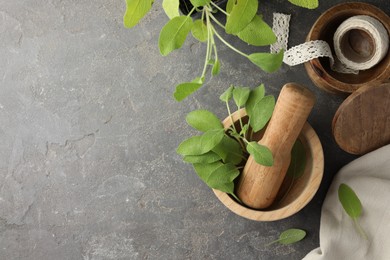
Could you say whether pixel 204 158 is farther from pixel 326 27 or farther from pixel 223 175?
pixel 326 27

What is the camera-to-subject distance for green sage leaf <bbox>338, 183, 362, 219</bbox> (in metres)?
0.94

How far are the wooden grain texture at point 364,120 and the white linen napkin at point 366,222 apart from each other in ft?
0.08

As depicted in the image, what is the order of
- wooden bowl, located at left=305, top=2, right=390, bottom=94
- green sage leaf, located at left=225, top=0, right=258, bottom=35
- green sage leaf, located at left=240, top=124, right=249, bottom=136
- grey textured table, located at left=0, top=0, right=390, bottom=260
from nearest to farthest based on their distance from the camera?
green sage leaf, located at left=225, top=0, right=258, bottom=35 < green sage leaf, located at left=240, top=124, right=249, bottom=136 < wooden bowl, located at left=305, top=2, right=390, bottom=94 < grey textured table, located at left=0, top=0, right=390, bottom=260

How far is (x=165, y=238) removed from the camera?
109 cm

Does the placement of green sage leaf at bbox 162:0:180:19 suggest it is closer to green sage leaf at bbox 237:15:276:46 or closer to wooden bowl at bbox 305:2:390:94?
green sage leaf at bbox 237:15:276:46

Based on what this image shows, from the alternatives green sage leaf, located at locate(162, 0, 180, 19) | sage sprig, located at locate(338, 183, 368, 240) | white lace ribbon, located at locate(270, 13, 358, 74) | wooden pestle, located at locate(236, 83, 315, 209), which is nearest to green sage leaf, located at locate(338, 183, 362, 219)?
sage sprig, located at locate(338, 183, 368, 240)

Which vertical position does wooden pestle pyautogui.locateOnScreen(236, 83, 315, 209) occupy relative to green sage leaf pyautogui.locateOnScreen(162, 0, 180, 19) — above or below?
below

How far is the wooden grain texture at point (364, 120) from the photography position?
0.90 meters

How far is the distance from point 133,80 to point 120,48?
72 millimetres

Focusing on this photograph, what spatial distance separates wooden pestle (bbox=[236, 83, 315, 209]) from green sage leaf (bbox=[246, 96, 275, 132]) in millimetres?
12

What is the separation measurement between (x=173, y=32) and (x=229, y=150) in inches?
9.3

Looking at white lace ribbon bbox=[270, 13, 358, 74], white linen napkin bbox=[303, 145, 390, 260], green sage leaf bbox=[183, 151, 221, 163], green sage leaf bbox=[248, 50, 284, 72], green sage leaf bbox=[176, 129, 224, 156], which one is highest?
green sage leaf bbox=[248, 50, 284, 72]

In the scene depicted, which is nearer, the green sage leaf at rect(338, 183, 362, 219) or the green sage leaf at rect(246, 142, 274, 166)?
the green sage leaf at rect(246, 142, 274, 166)

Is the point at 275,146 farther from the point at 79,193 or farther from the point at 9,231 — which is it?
the point at 9,231
